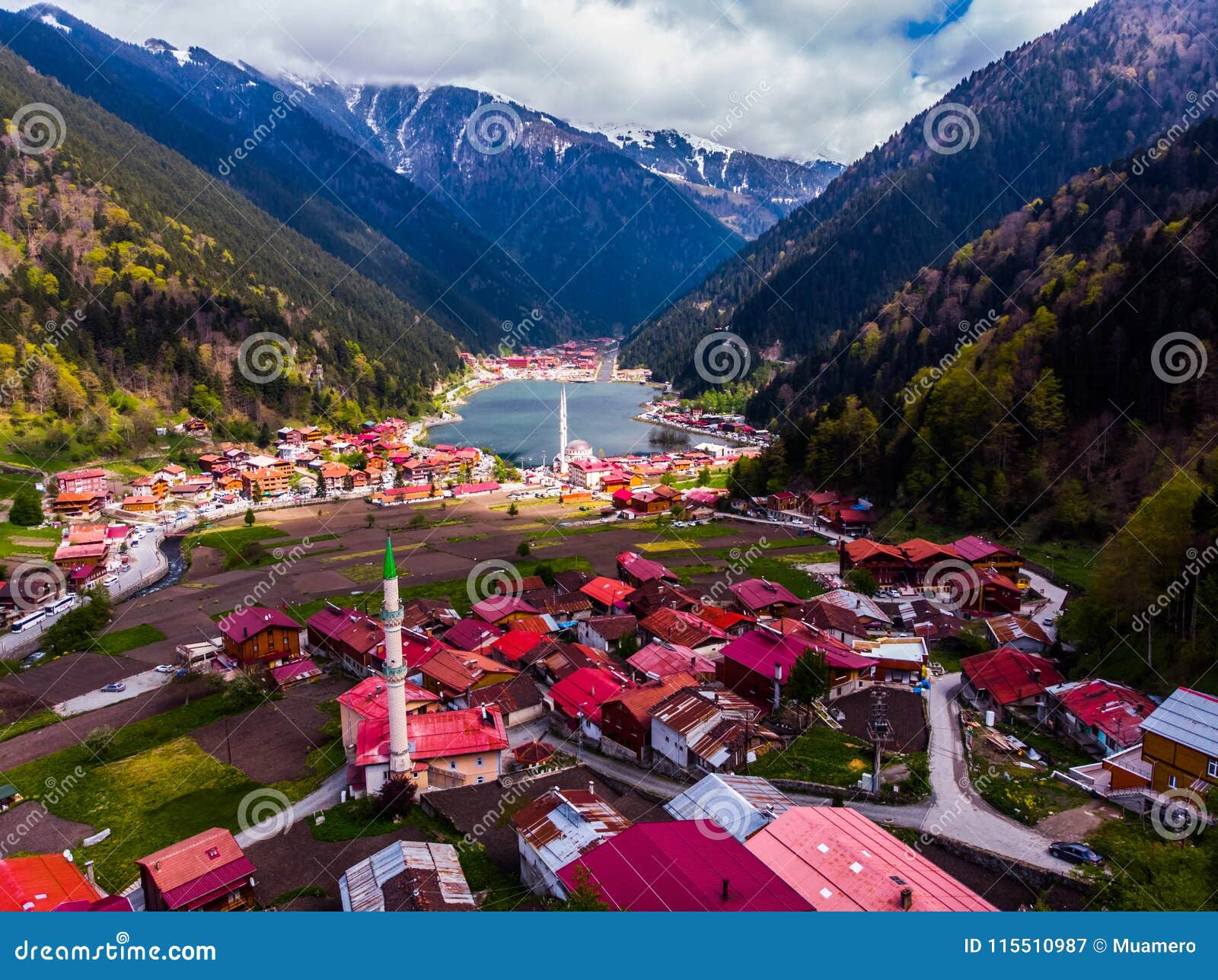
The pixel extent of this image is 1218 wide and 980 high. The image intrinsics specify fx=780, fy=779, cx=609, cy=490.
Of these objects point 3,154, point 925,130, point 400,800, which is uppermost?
point 925,130

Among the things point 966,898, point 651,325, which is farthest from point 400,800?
point 651,325

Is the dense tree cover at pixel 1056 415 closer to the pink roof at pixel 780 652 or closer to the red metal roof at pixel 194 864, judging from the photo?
the pink roof at pixel 780 652

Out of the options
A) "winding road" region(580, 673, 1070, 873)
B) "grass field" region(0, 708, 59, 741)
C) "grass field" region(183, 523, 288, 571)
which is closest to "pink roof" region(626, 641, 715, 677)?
"winding road" region(580, 673, 1070, 873)

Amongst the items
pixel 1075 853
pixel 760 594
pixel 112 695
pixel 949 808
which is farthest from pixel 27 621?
pixel 1075 853

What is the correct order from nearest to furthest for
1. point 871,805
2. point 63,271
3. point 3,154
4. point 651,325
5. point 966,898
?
point 966,898 < point 871,805 < point 63,271 < point 3,154 < point 651,325

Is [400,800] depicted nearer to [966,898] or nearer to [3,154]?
[966,898]
